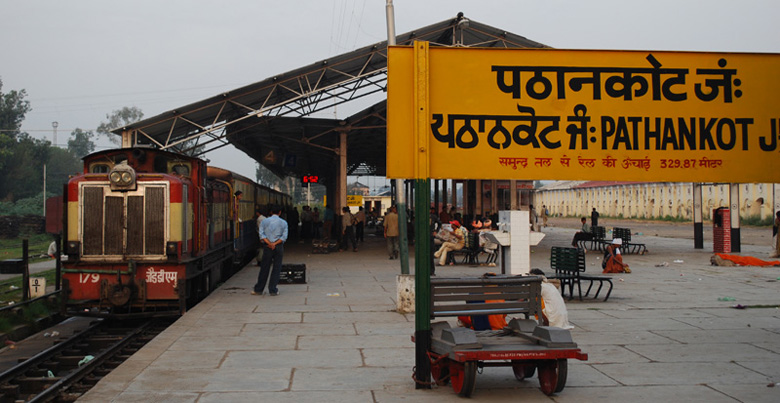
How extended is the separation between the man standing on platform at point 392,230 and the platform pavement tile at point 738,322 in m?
11.2

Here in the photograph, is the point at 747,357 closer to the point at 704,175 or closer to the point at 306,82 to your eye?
the point at 704,175

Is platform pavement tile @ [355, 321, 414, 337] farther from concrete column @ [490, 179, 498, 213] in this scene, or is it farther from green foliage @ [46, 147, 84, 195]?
green foliage @ [46, 147, 84, 195]

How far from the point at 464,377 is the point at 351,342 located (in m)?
2.98

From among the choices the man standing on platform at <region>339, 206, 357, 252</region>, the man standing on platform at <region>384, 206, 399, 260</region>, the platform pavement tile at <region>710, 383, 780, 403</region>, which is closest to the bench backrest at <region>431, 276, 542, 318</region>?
the platform pavement tile at <region>710, 383, 780, 403</region>

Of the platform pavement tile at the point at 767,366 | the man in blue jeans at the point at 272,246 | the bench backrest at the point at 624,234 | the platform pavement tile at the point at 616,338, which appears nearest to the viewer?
the platform pavement tile at the point at 767,366

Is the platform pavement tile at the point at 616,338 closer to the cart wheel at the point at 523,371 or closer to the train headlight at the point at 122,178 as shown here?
the cart wheel at the point at 523,371

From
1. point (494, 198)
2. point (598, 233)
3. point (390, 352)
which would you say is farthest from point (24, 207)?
point (390, 352)

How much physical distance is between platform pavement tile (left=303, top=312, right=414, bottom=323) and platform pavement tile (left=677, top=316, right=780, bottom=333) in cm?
417

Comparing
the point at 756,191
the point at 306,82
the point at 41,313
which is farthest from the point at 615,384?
the point at 756,191

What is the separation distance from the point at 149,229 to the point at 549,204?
79.3 meters

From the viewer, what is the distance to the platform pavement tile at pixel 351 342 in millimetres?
8273

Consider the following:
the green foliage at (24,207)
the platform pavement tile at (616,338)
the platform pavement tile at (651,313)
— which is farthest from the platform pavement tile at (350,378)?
the green foliage at (24,207)

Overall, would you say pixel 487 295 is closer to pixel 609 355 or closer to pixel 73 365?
pixel 609 355

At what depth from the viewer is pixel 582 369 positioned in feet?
23.0
